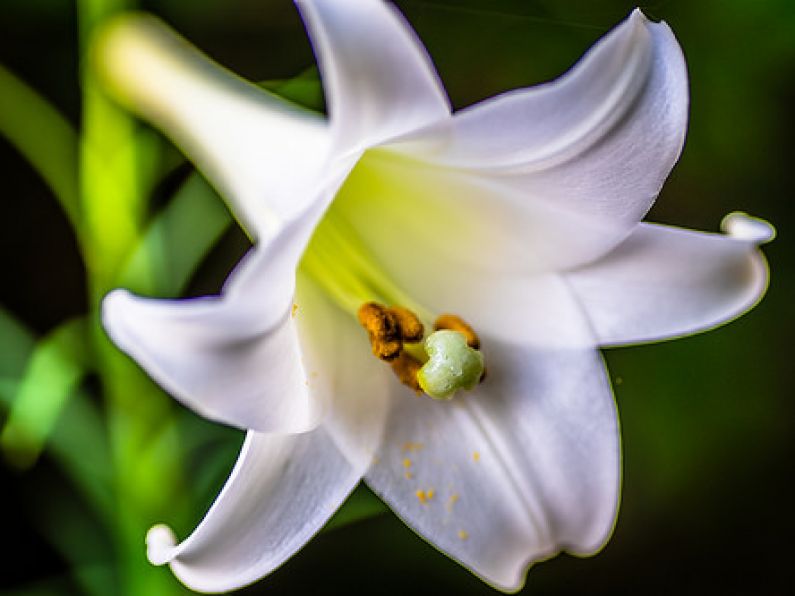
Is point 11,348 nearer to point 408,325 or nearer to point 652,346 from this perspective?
point 408,325

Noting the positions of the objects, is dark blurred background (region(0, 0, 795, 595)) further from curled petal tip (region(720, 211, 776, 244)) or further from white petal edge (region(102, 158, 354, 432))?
white petal edge (region(102, 158, 354, 432))

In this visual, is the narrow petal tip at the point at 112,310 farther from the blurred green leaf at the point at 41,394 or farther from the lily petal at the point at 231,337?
the blurred green leaf at the point at 41,394

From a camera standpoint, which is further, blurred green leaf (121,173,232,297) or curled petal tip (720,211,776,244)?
blurred green leaf (121,173,232,297)

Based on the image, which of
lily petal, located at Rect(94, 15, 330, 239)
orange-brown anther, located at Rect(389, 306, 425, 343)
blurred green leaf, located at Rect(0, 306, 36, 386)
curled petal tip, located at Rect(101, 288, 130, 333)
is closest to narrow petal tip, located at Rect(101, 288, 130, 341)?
curled petal tip, located at Rect(101, 288, 130, 333)

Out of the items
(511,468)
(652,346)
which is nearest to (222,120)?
(511,468)

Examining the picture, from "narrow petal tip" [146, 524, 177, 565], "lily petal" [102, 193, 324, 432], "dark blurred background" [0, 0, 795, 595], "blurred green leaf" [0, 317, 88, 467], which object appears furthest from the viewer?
"dark blurred background" [0, 0, 795, 595]

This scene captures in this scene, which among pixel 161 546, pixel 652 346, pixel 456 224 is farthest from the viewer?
pixel 652 346
